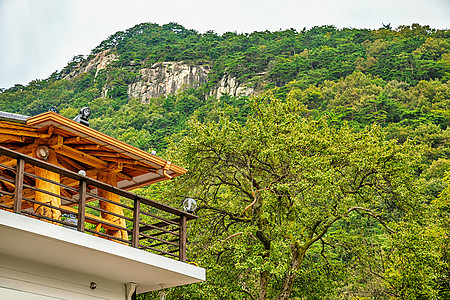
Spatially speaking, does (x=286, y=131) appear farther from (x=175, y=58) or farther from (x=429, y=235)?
(x=175, y=58)

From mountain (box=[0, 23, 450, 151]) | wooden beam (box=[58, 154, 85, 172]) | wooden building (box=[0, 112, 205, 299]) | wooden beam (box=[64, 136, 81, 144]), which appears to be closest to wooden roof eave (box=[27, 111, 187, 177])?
wooden building (box=[0, 112, 205, 299])

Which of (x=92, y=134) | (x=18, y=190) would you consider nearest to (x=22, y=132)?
(x=92, y=134)

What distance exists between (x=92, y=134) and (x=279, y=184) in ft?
28.4

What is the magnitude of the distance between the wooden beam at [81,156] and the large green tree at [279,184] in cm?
718

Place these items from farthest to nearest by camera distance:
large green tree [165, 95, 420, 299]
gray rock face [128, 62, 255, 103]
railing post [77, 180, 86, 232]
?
gray rock face [128, 62, 255, 103]
large green tree [165, 95, 420, 299]
railing post [77, 180, 86, 232]

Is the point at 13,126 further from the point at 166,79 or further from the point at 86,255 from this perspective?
the point at 166,79

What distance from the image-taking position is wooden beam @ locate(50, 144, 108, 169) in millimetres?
8758

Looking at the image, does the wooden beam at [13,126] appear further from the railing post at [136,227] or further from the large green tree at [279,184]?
the large green tree at [279,184]

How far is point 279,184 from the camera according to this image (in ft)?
52.4

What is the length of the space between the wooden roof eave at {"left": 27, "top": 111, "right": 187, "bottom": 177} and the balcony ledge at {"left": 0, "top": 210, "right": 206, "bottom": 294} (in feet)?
6.06

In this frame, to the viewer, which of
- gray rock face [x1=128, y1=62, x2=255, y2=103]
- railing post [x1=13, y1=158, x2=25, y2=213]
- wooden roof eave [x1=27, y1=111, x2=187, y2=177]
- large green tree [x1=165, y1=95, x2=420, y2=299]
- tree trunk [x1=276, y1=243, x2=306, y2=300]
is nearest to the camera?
railing post [x1=13, y1=158, x2=25, y2=213]

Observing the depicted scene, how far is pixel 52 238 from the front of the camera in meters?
6.64

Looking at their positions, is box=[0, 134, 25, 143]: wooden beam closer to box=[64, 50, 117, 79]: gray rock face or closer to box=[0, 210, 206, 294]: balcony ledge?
box=[0, 210, 206, 294]: balcony ledge

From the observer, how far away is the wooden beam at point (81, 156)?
8758mm
